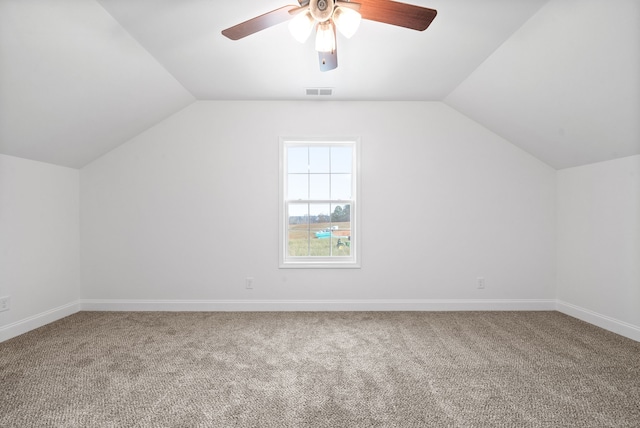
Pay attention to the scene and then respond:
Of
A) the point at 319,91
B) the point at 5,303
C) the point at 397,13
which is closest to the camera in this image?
the point at 397,13

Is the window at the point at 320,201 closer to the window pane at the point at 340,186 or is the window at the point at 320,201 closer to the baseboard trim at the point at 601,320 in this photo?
the window pane at the point at 340,186

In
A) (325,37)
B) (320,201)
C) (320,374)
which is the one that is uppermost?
(325,37)

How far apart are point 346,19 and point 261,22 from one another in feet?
1.55

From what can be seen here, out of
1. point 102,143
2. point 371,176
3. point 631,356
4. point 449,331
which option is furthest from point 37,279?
point 631,356

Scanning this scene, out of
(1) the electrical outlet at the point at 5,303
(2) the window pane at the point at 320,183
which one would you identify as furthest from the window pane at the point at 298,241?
(1) the electrical outlet at the point at 5,303

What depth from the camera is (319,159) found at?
4.04 meters

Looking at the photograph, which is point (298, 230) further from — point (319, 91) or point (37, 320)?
point (37, 320)

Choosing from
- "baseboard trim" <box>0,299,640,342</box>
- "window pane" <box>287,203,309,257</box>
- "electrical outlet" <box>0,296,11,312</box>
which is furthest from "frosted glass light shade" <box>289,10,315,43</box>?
"electrical outlet" <box>0,296,11,312</box>

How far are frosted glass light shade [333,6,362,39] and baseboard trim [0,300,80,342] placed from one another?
3.83 metres

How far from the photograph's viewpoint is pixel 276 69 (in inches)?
122

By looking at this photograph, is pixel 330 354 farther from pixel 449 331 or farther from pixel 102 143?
pixel 102 143

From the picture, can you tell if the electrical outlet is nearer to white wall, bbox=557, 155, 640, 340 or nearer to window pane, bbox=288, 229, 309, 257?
window pane, bbox=288, 229, 309, 257

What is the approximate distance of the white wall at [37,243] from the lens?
9.89 ft

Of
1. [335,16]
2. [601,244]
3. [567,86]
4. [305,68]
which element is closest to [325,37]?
[335,16]
